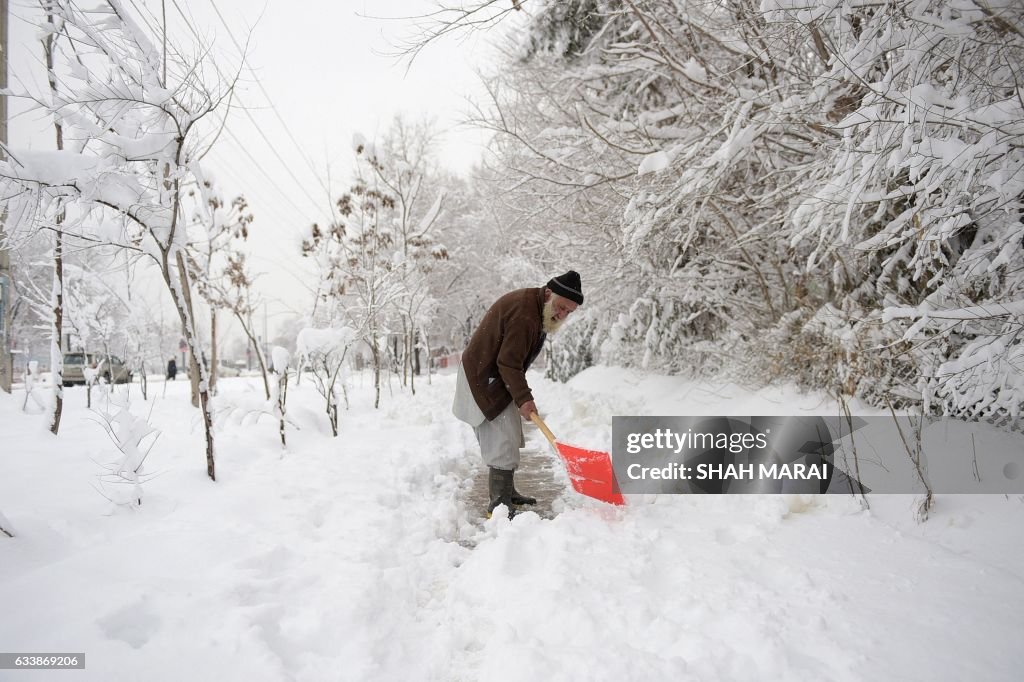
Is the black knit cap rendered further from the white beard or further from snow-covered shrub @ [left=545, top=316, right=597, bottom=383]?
snow-covered shrub @ [left=545, top=316, right=597, bottom=383]

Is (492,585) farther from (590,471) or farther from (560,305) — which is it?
(560,305)

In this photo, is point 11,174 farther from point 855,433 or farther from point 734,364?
point 734,364

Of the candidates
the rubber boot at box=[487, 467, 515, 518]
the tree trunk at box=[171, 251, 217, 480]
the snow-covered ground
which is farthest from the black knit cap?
the tree trunk at box=[171, 251, 217, 480]

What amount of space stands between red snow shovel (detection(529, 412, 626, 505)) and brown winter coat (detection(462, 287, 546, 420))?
325 mm

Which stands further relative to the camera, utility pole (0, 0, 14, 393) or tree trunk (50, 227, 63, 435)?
utility pole (0, 0, 14, 393)

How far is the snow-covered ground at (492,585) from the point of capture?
1637 millimetres

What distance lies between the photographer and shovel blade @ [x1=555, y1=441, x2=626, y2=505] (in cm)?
342

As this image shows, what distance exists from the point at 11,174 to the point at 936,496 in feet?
17.5

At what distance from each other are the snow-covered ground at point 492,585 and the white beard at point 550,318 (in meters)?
1.34

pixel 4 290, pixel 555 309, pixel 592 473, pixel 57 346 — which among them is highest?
pixel 4 290

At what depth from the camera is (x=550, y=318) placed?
366cm

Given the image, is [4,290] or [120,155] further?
[4,290]

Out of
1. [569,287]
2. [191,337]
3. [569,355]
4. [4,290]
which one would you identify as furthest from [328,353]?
[569,355]

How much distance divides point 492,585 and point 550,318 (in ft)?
6.26
